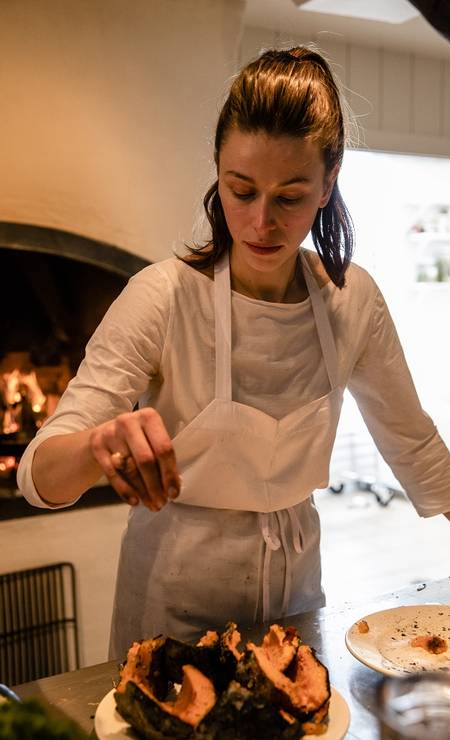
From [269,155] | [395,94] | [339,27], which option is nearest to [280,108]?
[269,155]

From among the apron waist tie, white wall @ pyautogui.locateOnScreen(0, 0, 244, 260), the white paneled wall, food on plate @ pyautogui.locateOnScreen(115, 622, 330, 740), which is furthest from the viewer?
the white paneled wall

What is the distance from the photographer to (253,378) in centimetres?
139

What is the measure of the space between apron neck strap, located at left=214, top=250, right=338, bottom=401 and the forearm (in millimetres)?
316

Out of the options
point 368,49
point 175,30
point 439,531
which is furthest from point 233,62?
point 439,531

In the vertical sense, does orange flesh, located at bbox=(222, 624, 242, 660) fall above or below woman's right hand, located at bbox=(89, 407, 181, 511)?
below

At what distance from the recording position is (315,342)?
4.76 feet

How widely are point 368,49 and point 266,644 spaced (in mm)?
3293

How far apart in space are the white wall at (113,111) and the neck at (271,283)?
0.99m

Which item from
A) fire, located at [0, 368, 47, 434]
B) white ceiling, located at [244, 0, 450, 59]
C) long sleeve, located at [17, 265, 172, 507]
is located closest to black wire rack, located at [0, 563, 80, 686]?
fire, located at [0, 368, 47, 434]

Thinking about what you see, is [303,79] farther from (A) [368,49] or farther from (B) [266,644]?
(A) [368,49]

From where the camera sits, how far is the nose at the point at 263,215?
122 cm

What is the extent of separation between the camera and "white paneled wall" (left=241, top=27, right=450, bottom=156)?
3.68 m

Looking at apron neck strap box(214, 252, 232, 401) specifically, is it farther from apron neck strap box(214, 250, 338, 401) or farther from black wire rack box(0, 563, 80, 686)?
black wire rack box(0, 563, 80, 686)

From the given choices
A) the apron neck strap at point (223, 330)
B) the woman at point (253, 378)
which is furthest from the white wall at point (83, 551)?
the apron neck strap at point (223, 330)
